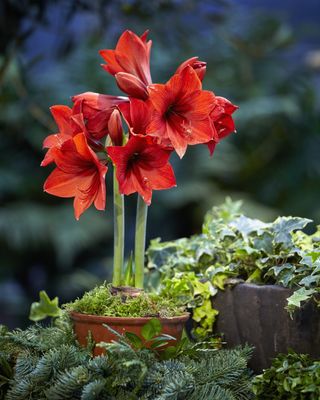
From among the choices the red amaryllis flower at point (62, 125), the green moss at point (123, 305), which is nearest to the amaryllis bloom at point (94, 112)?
the red amaryllis flower at point (62, 125)

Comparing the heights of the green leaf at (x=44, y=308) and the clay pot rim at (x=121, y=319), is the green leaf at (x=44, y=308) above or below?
above

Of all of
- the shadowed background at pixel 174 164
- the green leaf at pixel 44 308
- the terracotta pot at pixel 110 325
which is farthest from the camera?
the shadowed background at pixel 174 164

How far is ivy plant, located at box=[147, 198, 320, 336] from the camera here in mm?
1047

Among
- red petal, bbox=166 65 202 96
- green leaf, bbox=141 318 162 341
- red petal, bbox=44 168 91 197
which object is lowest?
green leaf, bbox=141 318 162 341

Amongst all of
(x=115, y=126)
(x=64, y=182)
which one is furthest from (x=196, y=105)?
(x=64, y=182)

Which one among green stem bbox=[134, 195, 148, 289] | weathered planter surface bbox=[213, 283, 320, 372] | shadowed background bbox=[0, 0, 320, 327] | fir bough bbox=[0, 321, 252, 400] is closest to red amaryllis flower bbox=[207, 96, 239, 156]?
green stem bbox=[134, 195, 148, 289]

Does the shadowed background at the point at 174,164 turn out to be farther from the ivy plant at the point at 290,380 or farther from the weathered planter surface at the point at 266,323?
the ivy plant at the point at 290,380

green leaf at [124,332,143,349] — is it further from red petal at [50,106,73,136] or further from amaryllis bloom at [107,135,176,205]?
red petal at [50,106,73,136]

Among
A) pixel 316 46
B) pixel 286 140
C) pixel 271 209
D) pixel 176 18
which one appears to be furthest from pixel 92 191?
pixel 316 46

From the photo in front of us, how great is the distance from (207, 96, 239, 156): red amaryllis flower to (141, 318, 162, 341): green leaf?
321mm

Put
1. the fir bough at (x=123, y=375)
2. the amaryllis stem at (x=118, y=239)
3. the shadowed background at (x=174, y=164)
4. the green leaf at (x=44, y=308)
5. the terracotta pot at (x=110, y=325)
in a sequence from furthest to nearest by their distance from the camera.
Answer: the shadowed background at (x=174, y=164)
the green leaf at (x=44, y=308)
the amaryllis stem at (x=118, y=239)
the terracotta pot at (x=110, y=325)
the fir bough at (x=123, y=375)

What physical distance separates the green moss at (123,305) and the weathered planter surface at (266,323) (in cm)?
10

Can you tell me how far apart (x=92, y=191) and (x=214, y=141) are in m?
0.23

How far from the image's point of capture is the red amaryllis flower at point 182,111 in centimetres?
100
